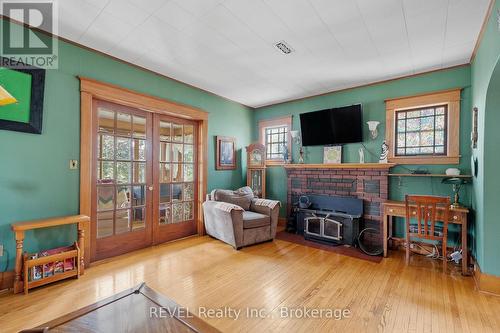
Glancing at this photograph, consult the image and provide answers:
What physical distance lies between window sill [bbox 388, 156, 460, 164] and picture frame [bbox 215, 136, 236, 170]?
2.79 meters

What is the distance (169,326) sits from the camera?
1140 millimetres

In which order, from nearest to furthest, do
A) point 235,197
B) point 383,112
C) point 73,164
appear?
point 73,164 < point 383,112 < point 235,197

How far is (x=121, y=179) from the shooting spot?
3184mm

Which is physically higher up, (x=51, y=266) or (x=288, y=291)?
(x=51, y=266)

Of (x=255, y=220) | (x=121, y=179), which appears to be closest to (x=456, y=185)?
(x=255, y=220)

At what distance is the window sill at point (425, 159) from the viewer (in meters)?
3.13

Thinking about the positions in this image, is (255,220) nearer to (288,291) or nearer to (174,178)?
(288,291)

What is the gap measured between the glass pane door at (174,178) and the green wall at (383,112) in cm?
179

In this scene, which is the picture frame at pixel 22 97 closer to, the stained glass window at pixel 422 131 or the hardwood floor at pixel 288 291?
the hardwood floor at pixel 288 291

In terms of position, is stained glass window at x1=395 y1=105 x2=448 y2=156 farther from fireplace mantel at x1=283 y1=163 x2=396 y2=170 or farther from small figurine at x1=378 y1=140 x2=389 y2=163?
fireplace mantel at x1=283 y1=163 x2=396 y2=170

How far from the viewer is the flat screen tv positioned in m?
3.88

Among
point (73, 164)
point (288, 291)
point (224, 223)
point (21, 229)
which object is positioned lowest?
point (288, 291)

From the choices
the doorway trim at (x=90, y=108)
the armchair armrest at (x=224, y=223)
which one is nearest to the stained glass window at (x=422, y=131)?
the armchair armrest at (x=224, y=223)

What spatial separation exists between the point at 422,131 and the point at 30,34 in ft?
16.4
